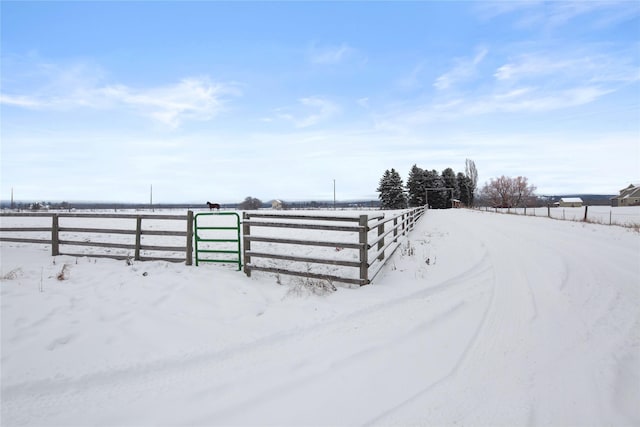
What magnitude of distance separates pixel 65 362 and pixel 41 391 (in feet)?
1.42

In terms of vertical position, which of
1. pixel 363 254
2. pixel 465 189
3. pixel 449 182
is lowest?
pixel 363 254

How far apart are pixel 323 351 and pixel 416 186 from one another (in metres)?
75.1

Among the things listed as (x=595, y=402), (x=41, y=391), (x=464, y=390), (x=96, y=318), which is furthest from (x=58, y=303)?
(x=595, y=402)

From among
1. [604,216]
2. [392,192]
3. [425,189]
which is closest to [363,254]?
[604,216]

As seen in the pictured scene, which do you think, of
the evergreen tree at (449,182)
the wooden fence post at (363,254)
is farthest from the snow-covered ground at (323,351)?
the evergreen tree at (449,182)

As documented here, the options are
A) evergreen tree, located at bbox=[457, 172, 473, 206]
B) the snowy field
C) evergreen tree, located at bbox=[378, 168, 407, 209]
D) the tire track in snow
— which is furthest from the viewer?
evergreen tree, located at bbox=[457, 172, 473, 206]

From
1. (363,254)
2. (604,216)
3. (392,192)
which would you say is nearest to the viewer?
(363,254)

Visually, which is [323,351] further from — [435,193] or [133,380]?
[435,193]

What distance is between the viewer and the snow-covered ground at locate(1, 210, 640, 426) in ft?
8.20

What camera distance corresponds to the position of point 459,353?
10.8ft

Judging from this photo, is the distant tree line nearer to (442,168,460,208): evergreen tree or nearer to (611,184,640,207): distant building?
(442,168,460,208): evergreen tree

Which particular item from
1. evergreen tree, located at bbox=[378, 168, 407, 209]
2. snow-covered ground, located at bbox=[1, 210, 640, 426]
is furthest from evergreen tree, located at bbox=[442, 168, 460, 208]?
snow-covered ground, located at bbox=[1, 210, 640, 426]

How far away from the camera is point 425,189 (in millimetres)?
71812

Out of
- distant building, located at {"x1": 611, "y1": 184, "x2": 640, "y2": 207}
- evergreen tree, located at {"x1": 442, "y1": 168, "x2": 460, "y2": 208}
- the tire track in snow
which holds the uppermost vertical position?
evergreen tree, located at {"x1": 442, "y1": 168, "x2": 460, "y2": 208}
